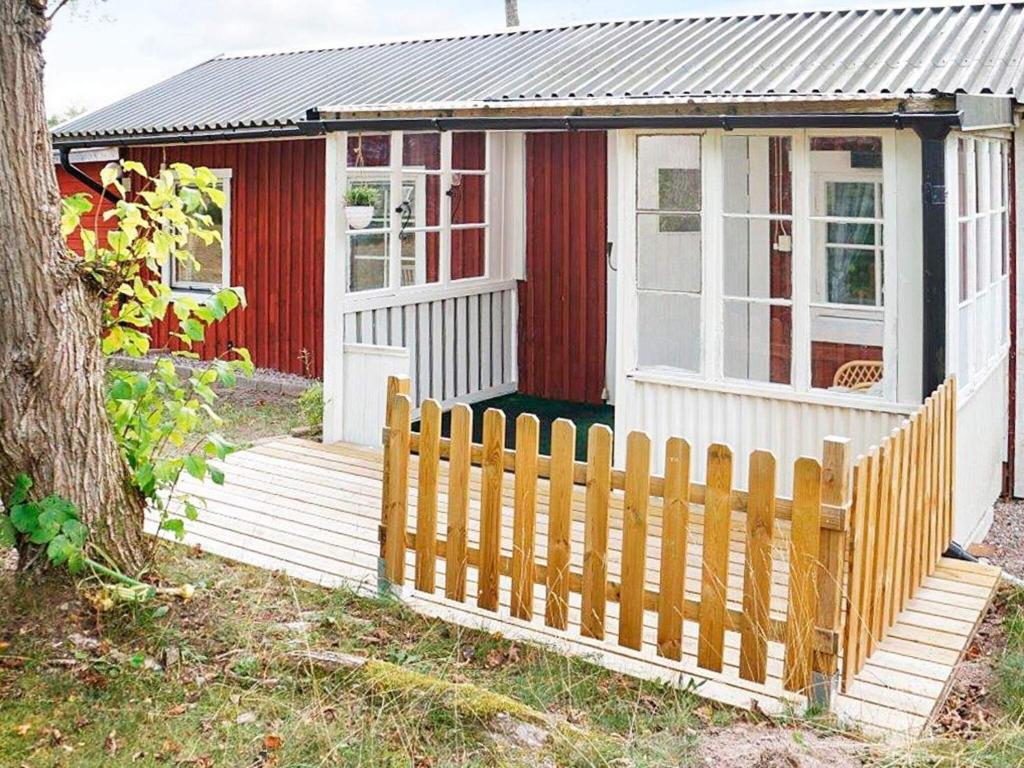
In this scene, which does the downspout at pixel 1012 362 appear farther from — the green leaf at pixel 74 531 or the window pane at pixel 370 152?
the green leaf at pixel 74 531

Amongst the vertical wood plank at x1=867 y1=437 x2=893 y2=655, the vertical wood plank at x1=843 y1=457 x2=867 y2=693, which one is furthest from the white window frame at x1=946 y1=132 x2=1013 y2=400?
the vertical wood plank at x1=843 y1=457 x2=867 y2=693

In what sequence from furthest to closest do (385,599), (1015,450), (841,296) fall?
(1015,450) → (841,296) → (385,599)

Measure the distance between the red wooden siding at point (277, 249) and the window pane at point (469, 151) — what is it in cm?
252

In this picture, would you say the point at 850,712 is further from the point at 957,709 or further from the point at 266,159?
the point at 266,159

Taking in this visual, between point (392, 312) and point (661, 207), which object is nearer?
point (661, 207)

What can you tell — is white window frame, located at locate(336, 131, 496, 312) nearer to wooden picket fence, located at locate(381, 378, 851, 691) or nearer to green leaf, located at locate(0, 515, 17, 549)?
wooden picket fence, located at locate(381, 378, 851, 691)

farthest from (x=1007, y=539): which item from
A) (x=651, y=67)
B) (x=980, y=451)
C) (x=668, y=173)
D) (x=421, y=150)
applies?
(x=421, y=150)

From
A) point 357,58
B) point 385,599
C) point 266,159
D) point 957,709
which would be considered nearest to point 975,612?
point 957,709

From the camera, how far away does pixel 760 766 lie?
12.8 feet

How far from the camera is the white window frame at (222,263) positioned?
13.8 meters

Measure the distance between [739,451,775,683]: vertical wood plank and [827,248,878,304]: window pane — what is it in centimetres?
274

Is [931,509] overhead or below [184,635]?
overhead

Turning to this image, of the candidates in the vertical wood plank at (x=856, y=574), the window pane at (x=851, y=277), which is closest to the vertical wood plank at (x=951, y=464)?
the window pane at (x=851, y=277)

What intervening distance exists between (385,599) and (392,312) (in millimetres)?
4375
